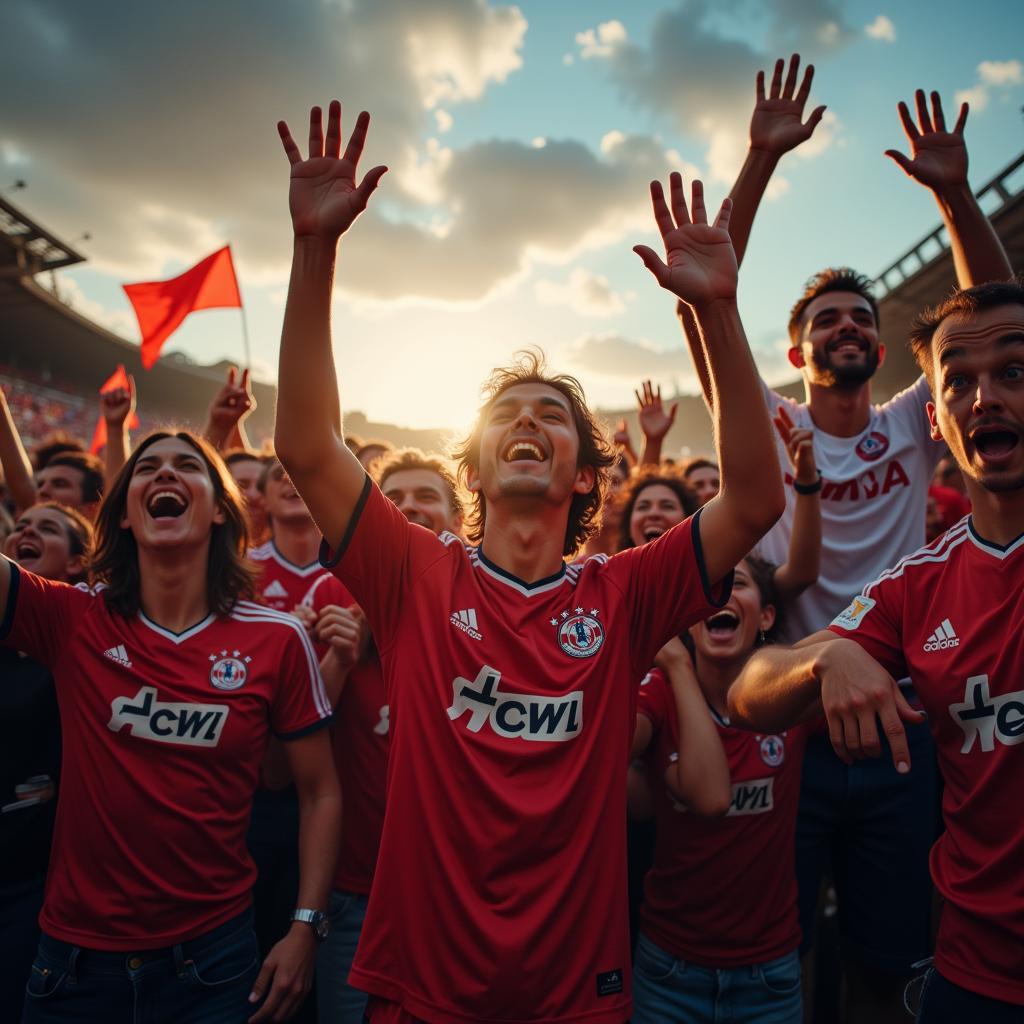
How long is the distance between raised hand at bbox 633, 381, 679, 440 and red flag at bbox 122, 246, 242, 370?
15.0ft

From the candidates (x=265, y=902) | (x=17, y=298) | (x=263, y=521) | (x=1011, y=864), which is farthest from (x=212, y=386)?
(x=1011, y=864)

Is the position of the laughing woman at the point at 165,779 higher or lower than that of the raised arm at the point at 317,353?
lower

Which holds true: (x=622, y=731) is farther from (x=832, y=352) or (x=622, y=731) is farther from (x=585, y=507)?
(x=832, y=352)

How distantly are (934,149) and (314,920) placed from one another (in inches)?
153

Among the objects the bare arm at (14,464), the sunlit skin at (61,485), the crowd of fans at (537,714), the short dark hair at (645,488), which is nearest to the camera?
the crowd of fans at (537,714)

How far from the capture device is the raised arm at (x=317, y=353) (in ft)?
5.96

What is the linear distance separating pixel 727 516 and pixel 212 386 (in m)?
32.1

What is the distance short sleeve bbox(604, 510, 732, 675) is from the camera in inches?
78.0

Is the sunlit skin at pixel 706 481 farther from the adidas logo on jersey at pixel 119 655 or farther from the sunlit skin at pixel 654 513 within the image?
the adidas logo on jersey at pixel 119 655

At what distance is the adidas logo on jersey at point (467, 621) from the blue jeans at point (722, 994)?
1464 millimetres

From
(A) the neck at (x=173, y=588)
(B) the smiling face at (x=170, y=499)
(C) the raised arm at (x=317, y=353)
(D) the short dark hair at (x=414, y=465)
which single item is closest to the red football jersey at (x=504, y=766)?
(C) the raised arm at (x=317, y=353)

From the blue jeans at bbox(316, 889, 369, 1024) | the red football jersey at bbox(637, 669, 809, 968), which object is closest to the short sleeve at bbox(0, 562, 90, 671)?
the blue jeans at bbox(316, 889, 369, 1024)

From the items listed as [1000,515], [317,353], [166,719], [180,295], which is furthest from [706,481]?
[180,295]

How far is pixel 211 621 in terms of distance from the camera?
2607mm
